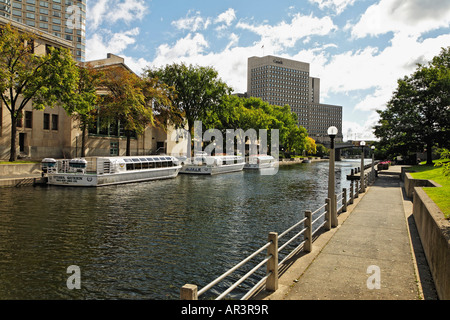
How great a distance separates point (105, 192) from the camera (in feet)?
87.6

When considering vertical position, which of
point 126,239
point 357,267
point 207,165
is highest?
point 207,165

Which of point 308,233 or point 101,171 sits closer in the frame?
point 308,233

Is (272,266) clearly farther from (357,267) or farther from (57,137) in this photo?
(57,137)

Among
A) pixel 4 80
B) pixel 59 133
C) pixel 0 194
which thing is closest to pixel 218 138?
pixel 59 133

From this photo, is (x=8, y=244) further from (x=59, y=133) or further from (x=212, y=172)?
(x=59, y=133)

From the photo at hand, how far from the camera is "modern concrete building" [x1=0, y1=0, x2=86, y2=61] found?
10006 centimetres

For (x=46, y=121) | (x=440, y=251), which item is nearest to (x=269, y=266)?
(x=440, y=251)

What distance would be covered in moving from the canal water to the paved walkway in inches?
102

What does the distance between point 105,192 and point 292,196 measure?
49.5 feet

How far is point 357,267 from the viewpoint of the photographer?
8.09 m

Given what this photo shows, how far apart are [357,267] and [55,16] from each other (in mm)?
122807

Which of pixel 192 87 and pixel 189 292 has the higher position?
pixel 192 87

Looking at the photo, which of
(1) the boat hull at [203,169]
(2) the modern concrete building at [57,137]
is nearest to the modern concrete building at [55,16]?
(2) the modern concrete building at [57,137]

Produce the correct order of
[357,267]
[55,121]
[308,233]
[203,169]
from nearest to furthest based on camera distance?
[357,267] → [308,233] → [203,169] → [55,121]
